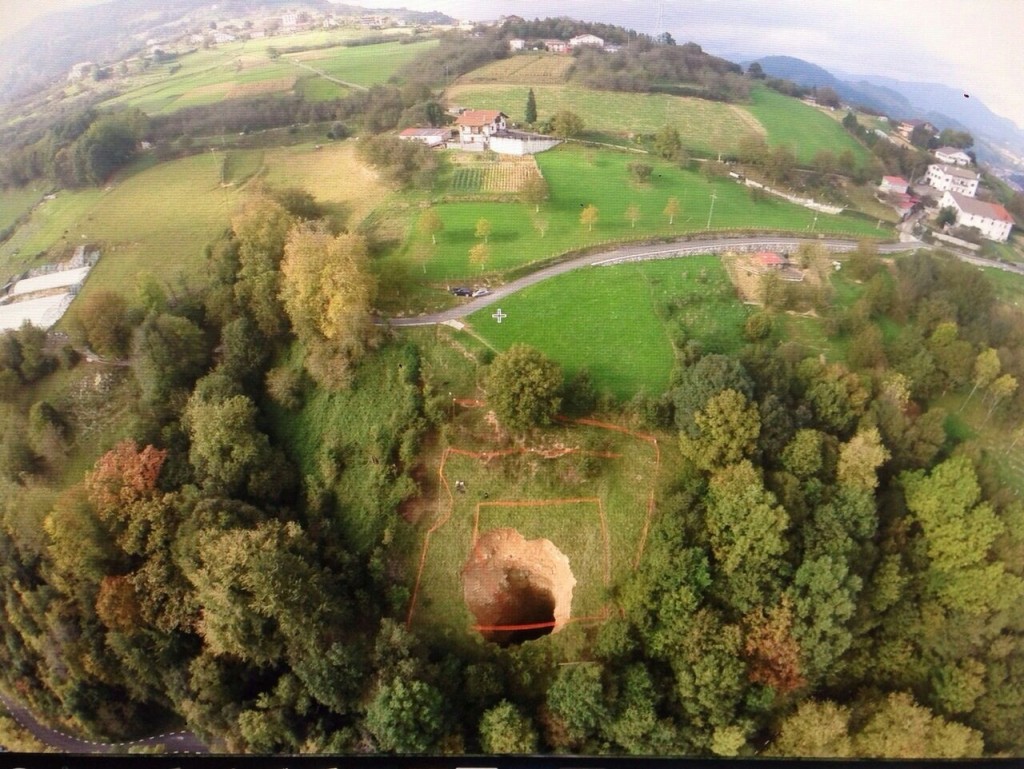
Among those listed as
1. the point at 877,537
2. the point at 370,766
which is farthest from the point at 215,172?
the point at 877,537

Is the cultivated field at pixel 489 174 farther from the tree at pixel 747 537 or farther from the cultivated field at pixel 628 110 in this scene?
the tree at pixel 747 537

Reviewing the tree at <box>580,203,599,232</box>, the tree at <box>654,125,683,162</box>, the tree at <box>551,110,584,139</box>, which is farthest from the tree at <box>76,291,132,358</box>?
the tree at <box>654,125,683,162</box>

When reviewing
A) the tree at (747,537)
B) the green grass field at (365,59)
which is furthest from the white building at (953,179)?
the green grass field at (365,59)

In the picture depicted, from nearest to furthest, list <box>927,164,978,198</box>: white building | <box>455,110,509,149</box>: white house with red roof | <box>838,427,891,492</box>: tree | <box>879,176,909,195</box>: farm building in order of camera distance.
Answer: <box>838,427,891,492</box>: tree → <box>927,164,978,198</box>: white building → <box>879,176,909,195</box>: farm building → <box>455,110,509,149</box>: white house with red roof

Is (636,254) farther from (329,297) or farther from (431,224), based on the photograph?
(329,297)

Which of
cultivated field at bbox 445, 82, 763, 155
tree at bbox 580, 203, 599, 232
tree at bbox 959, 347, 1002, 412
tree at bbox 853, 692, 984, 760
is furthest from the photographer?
cultivated field at bbox 445, 82, 763, 155

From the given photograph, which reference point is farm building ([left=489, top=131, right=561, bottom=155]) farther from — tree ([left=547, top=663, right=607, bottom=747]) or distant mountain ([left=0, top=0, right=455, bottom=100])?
tree ([left=547, top=663, right=607, bottom=747])

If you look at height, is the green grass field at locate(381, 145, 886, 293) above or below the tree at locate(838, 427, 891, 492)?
above
